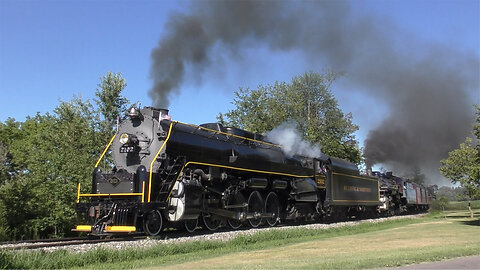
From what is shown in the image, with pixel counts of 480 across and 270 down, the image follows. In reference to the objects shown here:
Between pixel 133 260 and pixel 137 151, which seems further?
pixel 137 151

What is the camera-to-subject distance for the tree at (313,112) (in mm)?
40237

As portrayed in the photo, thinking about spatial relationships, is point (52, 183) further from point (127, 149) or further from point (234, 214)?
point (234, 214)

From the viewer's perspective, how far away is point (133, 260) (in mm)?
9344

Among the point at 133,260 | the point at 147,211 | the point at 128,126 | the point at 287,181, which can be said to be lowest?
the point at 133,260

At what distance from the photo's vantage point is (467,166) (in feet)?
63.8

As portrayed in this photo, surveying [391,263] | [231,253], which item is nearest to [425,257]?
[391,263]

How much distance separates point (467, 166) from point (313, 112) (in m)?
28.7

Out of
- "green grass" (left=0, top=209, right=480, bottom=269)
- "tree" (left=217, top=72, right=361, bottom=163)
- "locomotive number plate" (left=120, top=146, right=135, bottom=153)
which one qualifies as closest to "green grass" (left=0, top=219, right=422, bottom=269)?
"green grass" (left=0, top=209, right=480, bottom=269)

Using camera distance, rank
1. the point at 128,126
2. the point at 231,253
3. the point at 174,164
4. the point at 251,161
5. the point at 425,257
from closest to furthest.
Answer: the point at 425,257
the point at 231,253
the point at 174,164
the point at 128,126
the point at 251,161

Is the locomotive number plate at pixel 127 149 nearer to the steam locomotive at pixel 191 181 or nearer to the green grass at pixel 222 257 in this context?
the steam locomotive at pixel 191 181

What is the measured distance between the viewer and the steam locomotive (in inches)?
494

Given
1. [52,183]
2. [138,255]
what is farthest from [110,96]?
[138,255]

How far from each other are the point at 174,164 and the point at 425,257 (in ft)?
26.1

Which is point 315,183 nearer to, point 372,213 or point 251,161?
point 251,161
